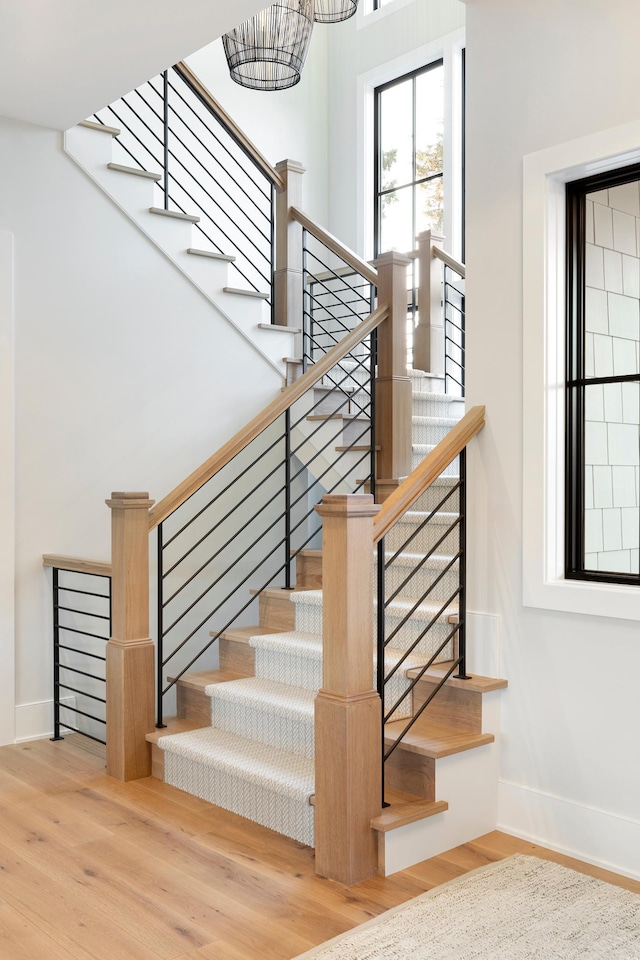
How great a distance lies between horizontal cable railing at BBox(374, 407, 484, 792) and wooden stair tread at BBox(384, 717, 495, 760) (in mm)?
15

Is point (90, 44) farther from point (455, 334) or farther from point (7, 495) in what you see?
point (455, 334)

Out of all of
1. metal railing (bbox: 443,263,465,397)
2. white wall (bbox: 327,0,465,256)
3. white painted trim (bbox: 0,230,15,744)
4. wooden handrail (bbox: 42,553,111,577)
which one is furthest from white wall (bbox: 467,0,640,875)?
white wall (bbox: 327,0,465,256)

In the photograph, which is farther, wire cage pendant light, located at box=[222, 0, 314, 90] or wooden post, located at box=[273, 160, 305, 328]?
wooden post, located at box=[273, 160, 305, 328]

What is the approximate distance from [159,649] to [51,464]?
121 cm

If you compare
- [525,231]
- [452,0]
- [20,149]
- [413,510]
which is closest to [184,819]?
[413,510]

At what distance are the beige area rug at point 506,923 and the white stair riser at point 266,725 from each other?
0.79 m

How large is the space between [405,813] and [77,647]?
7.17ft

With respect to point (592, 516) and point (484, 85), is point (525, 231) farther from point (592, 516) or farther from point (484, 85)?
point (592, 516)

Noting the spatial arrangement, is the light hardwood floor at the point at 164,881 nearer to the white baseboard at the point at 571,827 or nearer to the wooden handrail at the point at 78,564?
the white baseboard at the point at 571,827

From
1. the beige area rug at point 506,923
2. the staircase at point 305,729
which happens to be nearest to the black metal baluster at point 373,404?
the staircase at point 305,729

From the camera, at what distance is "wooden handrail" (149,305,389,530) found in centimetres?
357

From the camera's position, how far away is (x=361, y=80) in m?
6.74

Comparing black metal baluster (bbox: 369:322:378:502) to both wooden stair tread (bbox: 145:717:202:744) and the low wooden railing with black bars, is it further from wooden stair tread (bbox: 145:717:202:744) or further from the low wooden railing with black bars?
wooden stair tread (bbox: 145:717:202:744)

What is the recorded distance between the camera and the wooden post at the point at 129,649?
344 cm
